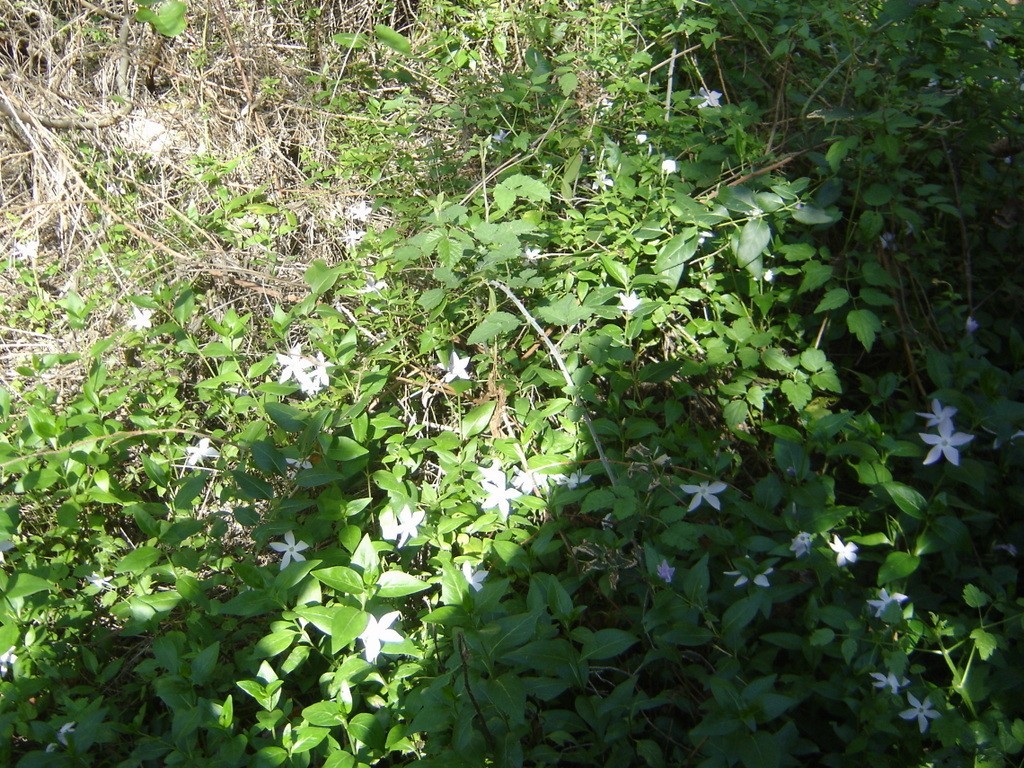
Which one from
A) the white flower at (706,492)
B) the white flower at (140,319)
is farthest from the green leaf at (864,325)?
the white flower at (140,319)

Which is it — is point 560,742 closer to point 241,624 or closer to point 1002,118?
point 241,624

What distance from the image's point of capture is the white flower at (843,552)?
1.97m

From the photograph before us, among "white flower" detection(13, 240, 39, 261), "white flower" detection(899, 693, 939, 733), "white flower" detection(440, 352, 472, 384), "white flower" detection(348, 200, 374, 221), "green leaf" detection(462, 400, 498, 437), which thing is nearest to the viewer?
"white flower" detection(899, 693, 939, 733)

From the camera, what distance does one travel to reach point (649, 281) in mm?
2408

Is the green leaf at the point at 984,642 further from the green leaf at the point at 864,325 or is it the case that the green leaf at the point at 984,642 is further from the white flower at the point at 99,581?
the white flower at the point at 99,581

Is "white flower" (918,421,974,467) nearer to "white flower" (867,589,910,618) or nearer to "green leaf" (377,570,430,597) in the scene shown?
"white flower" (867,589,910,618)

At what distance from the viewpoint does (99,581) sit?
2.28 m

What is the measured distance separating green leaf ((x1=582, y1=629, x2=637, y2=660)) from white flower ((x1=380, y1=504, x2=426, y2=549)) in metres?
0.57

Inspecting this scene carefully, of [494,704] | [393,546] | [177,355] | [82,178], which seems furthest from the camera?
[82,178]

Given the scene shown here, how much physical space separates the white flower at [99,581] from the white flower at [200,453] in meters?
0.38

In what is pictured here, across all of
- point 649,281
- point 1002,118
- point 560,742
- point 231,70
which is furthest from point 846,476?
point 231,70

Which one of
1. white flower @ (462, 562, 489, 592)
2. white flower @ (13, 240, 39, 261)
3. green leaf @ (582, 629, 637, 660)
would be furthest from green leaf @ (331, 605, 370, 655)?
white flower @ (13, 240, 39, 261)

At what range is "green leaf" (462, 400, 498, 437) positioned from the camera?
2363mm

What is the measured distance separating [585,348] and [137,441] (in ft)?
4.84
